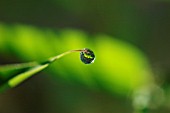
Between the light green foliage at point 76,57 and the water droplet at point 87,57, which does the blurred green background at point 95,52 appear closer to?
the light green foliage at point 76,57

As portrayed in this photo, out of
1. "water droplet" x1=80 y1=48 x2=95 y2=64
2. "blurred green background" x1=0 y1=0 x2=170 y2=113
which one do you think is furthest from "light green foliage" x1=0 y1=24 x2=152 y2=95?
"water droplet" x1=80 y1=48 x2=95 y2=64

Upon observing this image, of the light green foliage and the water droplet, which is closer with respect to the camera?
the water droplet

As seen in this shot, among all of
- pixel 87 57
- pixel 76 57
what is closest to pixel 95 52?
pixel 76 57

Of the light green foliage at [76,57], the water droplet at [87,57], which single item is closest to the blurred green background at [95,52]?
the light green foliage at [76,57]

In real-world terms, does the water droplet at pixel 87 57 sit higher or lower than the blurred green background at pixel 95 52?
lower

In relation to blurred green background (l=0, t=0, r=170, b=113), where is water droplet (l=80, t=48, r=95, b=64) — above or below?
below

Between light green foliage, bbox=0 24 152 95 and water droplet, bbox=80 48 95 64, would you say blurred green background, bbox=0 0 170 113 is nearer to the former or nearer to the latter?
light green foliage, bbox=0 24 152 95

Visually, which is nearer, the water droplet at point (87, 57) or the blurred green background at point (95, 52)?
the water droplet at point (87, 57)
